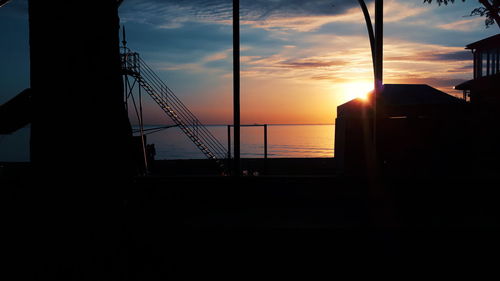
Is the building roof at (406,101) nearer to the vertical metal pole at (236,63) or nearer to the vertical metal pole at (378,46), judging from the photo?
the vertical metal pole at (378,46)

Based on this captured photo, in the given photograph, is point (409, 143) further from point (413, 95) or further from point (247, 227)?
point (247, 227)

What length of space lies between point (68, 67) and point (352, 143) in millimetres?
6243

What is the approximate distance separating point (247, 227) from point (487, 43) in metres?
32.0

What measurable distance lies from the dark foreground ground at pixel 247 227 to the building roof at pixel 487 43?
27.9 metres

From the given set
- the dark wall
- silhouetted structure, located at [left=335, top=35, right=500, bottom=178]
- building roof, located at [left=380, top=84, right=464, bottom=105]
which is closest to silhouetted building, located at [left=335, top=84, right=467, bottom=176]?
silhouetted structure, located at [left=335, top=35, right=500, bottom=178]

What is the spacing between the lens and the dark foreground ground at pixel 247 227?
3277 mm

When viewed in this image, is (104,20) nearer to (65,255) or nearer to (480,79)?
(65,255)

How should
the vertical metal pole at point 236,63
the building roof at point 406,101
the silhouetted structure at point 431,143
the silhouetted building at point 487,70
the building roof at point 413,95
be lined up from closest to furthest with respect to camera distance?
1. the vertical metal pole at point 236,63
2. the silhouetted structure at point 431,143
3. the building roof at point 406,101
4. the building roof at point 413,95
5. the silhouetted building at point 487,70

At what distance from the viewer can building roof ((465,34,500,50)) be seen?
27234 mm

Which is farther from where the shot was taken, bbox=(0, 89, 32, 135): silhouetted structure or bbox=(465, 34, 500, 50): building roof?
bbox=(465, 34, 500, 50): building roof

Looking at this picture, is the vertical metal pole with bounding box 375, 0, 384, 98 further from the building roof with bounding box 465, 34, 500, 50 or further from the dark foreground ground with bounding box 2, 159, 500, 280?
the building roof with bounding box 465, 34, 500, 50

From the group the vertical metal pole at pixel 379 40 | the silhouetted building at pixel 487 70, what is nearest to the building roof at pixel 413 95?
the vertical metal pole at pixel 379 40

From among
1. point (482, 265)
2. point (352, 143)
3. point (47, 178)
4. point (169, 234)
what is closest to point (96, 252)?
point (47, 178)

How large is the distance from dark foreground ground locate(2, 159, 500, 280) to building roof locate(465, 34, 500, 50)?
2786 cm
